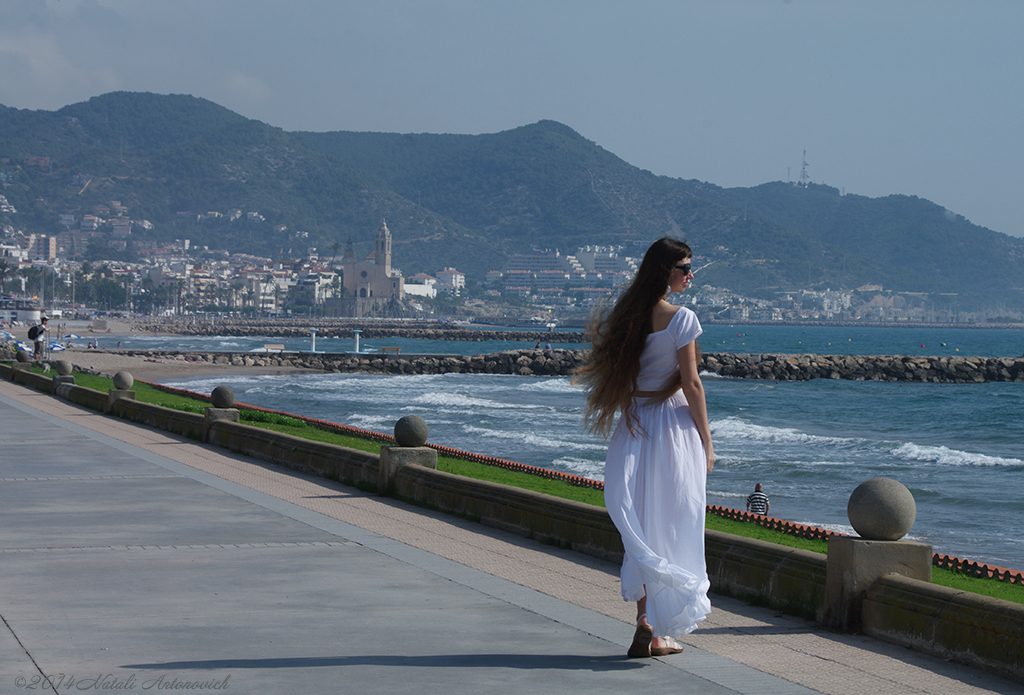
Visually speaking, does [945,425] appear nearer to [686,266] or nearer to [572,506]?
[572,506]

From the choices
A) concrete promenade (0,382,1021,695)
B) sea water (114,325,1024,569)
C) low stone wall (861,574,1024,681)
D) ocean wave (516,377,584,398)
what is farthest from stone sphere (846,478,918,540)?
ocean wave (516,377,584,398)

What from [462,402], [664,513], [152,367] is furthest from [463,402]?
[664,513]

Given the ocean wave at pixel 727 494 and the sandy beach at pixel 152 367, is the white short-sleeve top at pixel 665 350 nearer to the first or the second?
the ocean wave at pixel 727 494

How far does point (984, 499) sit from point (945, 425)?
21.1 meters

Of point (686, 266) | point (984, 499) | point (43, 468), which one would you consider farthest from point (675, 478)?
point (984, 499)

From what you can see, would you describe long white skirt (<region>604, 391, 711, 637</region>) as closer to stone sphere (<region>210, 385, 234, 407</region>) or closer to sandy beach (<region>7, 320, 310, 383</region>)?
stone sphere (<region>210, 385, 234, 407</region>)

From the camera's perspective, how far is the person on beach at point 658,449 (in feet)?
17.4

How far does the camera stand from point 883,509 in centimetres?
605

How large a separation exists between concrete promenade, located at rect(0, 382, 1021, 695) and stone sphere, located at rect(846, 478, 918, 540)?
2.02 feet

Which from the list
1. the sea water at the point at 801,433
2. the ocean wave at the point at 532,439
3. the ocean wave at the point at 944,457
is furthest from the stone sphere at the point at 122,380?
the ocean wave at the point at 944,457

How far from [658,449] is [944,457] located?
25.1 meters

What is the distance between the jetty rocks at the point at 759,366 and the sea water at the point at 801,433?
602 cm

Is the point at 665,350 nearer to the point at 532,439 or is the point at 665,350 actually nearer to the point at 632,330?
the point at 632,330

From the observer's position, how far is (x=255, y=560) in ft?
24.7
